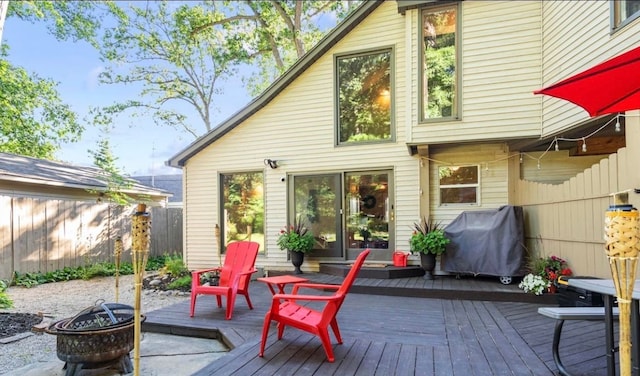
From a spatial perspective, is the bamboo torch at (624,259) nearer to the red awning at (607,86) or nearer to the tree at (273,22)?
the red awning at (607,86)

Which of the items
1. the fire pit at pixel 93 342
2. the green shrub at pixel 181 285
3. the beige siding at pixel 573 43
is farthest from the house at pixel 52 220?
the beige siding at pixel 573 43

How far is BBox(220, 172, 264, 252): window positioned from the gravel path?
1.69 metres

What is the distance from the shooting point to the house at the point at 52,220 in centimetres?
766

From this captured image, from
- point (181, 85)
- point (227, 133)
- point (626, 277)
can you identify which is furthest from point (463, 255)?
point (181, 85)

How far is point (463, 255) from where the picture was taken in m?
5.82

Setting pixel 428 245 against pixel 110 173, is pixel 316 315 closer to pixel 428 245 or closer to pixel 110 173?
pixel 428 245

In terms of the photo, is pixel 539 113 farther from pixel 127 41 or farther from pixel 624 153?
pixel 127 41

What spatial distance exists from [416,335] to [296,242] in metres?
3.44

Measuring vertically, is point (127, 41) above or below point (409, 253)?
above

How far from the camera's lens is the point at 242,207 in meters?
7.69

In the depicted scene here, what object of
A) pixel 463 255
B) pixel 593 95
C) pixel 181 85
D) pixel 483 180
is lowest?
pixel 463 255

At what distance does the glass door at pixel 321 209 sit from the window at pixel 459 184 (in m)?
1.94

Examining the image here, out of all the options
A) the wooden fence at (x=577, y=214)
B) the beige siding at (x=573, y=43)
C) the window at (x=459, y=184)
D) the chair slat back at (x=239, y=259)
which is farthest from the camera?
the window at (x=459, y=184)

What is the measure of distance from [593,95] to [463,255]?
3.69m
